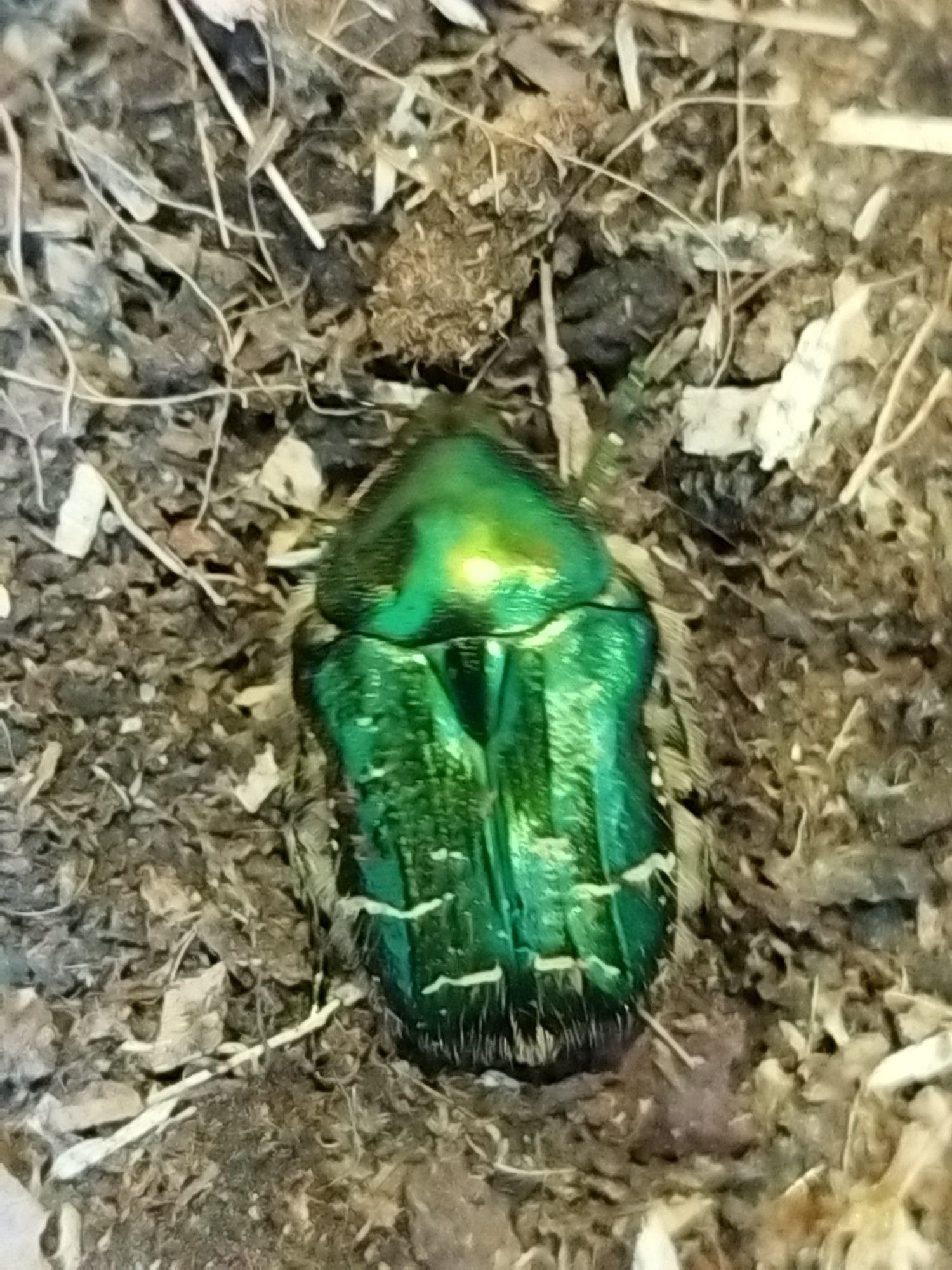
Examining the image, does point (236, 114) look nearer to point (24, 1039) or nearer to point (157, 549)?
point (157, 549)

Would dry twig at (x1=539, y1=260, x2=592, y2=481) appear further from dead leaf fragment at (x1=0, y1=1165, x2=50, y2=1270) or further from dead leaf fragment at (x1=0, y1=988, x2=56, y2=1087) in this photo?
dead leaf fragment at (x1=0, y1=1165, x2=50, y2=1270)

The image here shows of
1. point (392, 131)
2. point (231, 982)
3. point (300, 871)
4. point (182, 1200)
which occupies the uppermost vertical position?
point (392, 131)

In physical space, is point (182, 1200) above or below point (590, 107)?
below

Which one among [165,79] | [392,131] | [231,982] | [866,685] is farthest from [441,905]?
[165,79]

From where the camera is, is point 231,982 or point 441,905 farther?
point 231,982

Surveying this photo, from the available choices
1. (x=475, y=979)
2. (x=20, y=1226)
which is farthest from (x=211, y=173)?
(x=20, y=1226)

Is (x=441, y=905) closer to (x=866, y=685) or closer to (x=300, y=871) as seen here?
(x=300, y=871)

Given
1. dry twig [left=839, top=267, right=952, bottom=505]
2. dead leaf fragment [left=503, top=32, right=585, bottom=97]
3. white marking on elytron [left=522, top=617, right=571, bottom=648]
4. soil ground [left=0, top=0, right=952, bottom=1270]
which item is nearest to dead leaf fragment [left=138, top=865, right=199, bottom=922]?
soil ground [left=0, top=0, right=952, bottom=1270]
